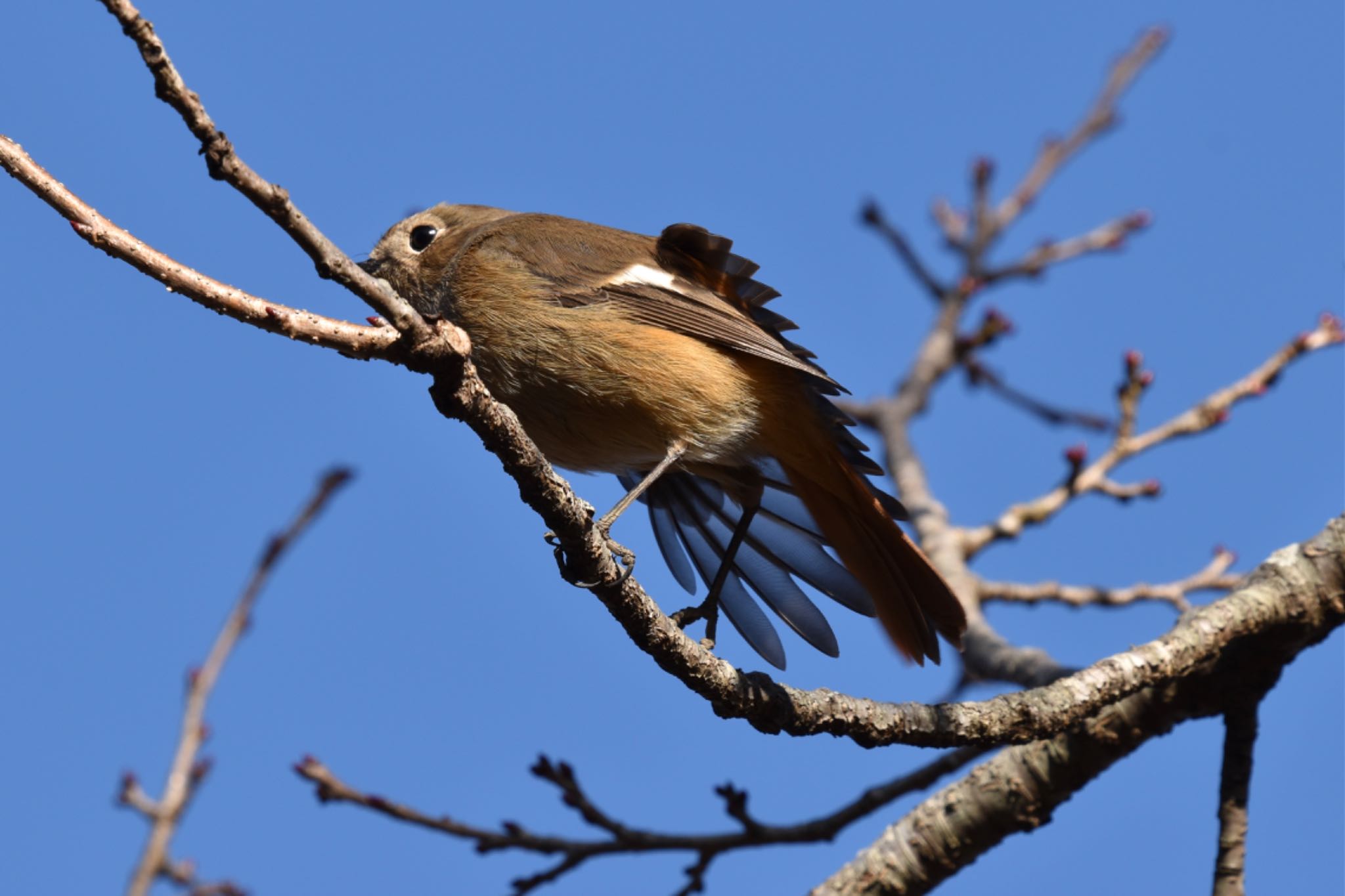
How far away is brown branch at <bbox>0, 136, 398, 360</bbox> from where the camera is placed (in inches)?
91.9

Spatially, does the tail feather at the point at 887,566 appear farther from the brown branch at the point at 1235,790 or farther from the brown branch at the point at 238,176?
the brown branch at the point at 238,176


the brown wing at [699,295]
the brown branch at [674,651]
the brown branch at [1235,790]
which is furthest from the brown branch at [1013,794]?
the brown wing at [699,295]

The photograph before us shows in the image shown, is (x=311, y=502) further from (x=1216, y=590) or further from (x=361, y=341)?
(x=1216, y=590)

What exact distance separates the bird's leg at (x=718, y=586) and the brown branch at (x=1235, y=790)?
1.70 metres

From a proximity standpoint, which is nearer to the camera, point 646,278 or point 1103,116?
point 646,278

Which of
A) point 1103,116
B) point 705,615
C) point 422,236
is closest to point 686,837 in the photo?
point 705,615

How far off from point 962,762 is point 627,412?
72.0 inches

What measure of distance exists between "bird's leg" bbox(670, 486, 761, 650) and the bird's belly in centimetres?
41

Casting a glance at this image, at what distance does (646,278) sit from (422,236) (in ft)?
3.88

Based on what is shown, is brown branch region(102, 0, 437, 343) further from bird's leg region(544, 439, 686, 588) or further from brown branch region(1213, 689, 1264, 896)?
brown branch region(1213, 689, 1264, 896)

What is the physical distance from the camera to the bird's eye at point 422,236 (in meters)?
5.29

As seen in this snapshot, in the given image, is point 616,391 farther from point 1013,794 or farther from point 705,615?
point 1013,794

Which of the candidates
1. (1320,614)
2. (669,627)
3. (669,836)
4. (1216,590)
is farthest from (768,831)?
(1216,590)

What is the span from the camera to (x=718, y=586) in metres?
4.50
